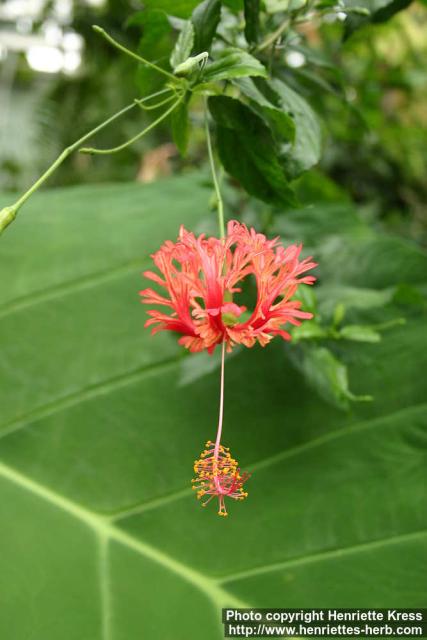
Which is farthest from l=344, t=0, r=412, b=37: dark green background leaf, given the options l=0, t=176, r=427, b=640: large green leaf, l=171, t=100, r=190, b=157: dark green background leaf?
l=0, t=176, r=427, b=640: large green leaf

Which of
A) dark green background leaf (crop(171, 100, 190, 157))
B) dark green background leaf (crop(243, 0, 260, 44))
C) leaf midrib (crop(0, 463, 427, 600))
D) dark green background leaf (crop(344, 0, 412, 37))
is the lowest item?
leaf midrib (crop(0, 463, 427, 600))

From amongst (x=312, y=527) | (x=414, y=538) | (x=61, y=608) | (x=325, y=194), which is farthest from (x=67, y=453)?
(x=325, y=194)

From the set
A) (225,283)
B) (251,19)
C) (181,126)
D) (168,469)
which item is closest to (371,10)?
(251,19)

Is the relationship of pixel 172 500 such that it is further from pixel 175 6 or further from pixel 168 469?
pixel 175 6

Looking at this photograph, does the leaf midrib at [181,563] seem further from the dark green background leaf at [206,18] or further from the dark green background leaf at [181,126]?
the dark green background leaf at [206,18]

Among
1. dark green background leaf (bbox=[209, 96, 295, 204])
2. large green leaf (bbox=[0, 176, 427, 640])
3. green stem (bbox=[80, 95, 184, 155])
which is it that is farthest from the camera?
large green leaf (bbox=[0, 176, 427, 640])

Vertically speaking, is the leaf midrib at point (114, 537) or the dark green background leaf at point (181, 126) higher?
the dark green background leaf at point (181, 126)

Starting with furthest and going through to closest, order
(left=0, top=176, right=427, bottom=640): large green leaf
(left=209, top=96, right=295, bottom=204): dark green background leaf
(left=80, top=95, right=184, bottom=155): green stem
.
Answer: (left=0, top=176, right=427, bottom=640): large green leaf < (left=209, top=96, right=295, bottom=204): dark green background leaf < (left=80, top=95, right=184, bottom=155): green stem

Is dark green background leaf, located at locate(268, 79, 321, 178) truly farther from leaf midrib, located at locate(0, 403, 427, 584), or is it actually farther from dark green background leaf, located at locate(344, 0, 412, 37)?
leaf midrib, located at locate(0, 403, 427, 584)

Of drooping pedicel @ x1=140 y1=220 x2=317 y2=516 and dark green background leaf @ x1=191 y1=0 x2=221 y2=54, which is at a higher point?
dark green background leaf @ x1=191 y1=0 x2=221 y2=54

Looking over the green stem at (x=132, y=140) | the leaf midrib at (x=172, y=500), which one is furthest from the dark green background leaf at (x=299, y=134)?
the leaf midrib at (x=172, y=500)
